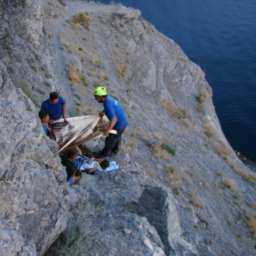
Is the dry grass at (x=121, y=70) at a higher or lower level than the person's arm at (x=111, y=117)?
lower

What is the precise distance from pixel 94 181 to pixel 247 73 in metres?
62.8

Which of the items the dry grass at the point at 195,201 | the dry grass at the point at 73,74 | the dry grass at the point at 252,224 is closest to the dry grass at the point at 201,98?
the dry grass at the point at 73,74

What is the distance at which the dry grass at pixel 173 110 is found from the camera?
150 feet

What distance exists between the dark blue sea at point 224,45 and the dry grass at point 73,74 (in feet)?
108

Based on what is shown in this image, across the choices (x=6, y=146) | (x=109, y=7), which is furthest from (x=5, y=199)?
(x=109, y=7)

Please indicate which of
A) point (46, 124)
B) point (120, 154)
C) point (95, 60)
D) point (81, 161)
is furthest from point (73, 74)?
point (81, 161)

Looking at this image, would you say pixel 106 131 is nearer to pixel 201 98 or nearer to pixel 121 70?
pixel 121 70

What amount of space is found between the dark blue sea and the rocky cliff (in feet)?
34.4

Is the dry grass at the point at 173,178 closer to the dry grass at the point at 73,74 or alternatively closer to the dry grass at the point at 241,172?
the dry grass at the point at 73,74

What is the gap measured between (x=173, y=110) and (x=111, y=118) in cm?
2864

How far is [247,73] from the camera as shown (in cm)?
7606

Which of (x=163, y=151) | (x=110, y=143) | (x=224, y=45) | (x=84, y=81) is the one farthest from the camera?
(x=224, y=45)

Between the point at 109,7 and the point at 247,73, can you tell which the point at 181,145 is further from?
the point at 247,73

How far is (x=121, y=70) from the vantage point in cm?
4484
